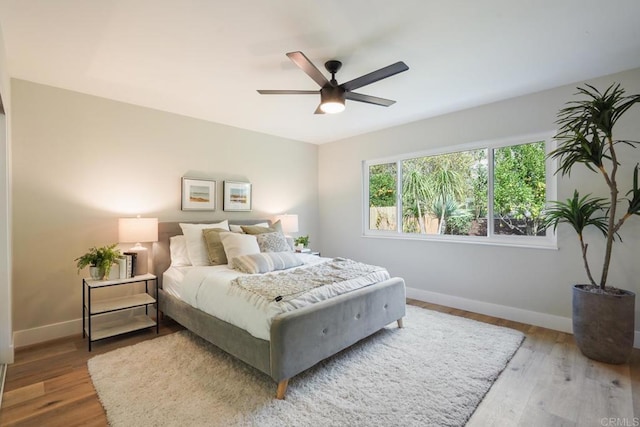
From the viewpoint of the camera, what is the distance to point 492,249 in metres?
3.56

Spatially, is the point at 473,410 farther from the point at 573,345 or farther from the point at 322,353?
the point at 573,345

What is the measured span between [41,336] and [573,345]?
5.10 meters

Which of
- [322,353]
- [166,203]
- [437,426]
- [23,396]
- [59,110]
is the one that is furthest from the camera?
[166,203]

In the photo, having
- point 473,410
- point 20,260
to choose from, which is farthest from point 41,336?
point 473,410

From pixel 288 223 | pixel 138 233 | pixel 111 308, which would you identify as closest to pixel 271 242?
pixel 288 223

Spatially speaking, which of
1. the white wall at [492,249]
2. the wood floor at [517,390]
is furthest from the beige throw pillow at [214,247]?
the white wall at [492,249]

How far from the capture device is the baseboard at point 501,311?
10.1 feet

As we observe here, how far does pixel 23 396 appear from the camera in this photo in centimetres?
204

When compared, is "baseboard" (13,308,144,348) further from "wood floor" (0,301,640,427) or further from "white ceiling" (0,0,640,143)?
"white ceiling" (0,0,640,143)

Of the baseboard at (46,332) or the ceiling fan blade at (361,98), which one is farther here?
the baseboard at (46,332)

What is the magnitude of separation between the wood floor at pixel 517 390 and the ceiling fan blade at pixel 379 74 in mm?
2346

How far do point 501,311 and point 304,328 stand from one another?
2.66 metres

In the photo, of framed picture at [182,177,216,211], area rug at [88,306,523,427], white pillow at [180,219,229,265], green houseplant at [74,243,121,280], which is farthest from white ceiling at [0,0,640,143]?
area rug at [88,306,523,427]

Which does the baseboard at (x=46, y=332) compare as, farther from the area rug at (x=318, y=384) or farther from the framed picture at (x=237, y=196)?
the framed picture at (x=237, y=196)
